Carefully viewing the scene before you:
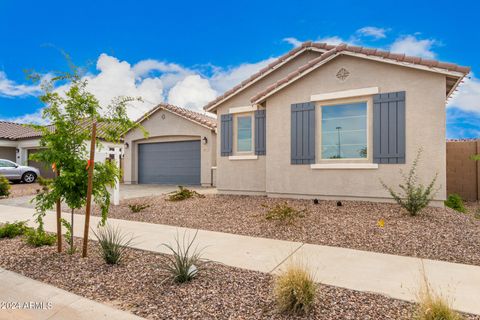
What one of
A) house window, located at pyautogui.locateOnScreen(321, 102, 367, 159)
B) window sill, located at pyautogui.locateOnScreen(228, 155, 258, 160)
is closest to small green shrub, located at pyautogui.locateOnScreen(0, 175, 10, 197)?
window sill, located at pyautogui.locateOnScreen(228, 155, 258, 160)

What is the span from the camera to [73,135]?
446 cm

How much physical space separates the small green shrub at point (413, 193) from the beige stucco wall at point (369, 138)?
5.9 inches

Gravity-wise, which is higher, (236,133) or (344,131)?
(236,133)

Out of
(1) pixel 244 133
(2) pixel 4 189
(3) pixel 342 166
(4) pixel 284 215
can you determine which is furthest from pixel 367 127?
(2) pixel 4 189

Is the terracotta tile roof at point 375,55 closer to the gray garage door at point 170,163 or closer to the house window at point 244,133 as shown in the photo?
the house window at point 244,133

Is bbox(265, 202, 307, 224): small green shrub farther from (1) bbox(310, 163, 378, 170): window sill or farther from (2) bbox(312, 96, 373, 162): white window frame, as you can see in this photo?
(2) bbox(312, 96, 373, 162): white window frame

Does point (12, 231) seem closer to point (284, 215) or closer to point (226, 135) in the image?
point (284, 215)

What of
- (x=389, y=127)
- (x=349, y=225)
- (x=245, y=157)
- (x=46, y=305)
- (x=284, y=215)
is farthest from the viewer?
(x=245, y=157)

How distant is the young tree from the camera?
433cm

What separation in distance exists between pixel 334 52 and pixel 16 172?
20130 mm

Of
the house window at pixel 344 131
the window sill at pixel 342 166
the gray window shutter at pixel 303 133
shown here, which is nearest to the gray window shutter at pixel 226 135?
the gray window shutter at pixel 303 133

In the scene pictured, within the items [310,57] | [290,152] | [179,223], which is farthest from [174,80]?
[179,223]

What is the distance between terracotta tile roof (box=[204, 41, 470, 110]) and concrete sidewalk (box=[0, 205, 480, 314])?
5087mm

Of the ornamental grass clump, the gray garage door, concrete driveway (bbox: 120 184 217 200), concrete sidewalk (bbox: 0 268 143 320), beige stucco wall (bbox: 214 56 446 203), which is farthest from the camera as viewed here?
the gray garage door
